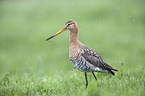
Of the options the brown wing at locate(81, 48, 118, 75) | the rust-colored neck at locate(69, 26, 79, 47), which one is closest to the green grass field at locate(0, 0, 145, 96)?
the brown wing at locate(81, 48, 118, 75)

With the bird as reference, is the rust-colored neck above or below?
above

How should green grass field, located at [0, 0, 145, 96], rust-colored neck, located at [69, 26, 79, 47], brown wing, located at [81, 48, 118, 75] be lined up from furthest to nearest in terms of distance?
1. rust-colored neck, located at [69, 26, 79, 47]
2. brown wing, located at [81, 48, 118, 75]
3. green grass field, located at [0, 0, 145, 96]

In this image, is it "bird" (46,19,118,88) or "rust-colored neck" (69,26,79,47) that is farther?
"rust-colored neck" (69,26,79,47)

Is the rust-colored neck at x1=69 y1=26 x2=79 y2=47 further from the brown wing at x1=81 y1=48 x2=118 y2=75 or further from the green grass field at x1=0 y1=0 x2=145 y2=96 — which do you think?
the green grass field at x1=0 y1=0 x2=145 y2=96

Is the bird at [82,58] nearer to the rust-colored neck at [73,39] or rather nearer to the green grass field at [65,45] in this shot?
the rust-colored neck at [73,39]

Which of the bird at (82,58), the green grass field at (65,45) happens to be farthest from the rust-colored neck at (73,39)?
the green grass field at (65,45)

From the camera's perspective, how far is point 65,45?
13.0 m

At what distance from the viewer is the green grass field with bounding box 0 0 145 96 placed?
550cm

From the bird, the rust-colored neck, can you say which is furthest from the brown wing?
the rust-colored neck

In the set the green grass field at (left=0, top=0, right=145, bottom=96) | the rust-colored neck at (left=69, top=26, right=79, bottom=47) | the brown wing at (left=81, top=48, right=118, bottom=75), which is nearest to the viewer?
the green grass field at (left=0, top=0, right=145, bottom=96)

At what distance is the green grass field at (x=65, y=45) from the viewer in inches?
216

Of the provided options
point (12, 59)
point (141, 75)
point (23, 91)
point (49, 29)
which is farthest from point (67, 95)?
point (49, 29)

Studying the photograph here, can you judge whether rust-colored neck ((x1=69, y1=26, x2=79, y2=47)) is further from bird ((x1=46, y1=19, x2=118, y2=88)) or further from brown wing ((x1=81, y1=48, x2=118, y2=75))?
brown wing ((x1=81, y1=48, x2=118, y2=75))

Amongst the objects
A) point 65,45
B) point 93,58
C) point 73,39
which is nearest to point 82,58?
point 93,58
